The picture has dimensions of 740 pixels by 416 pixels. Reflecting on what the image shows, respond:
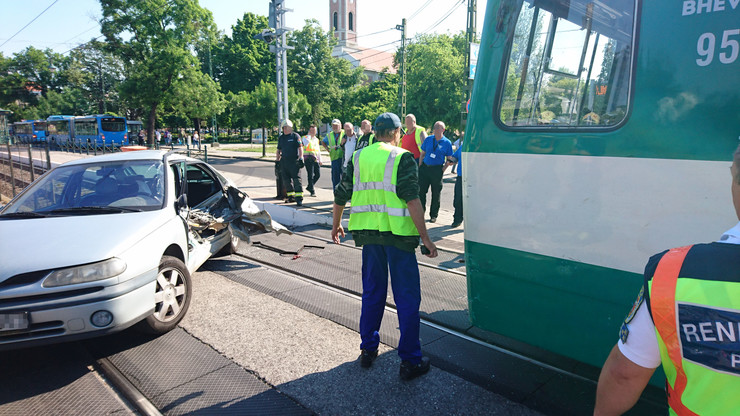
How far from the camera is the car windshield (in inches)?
170

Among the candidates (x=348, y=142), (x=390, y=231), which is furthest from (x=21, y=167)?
(x=390, y=231)

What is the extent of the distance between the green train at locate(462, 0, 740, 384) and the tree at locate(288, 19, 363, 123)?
1780 inches

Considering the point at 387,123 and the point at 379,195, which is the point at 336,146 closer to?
the point at 387,123

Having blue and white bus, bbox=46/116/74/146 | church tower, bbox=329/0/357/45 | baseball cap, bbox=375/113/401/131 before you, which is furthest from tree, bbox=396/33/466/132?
church tower, bbox=329/0/357/45

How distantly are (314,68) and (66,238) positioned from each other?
46.0 metres

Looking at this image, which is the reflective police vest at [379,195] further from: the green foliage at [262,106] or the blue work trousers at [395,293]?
the green foliage at [262,106]

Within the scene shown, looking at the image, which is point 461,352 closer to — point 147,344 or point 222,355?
point 222,355

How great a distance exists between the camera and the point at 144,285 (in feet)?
12.0

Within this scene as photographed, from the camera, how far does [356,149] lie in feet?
32.0

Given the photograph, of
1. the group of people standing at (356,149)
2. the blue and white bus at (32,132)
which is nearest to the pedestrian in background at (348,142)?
the group of people standing at (356,149)

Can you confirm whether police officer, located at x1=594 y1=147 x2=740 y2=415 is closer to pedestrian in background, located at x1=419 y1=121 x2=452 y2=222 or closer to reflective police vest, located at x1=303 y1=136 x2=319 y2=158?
pedestrian in background, located at x1=419 y1=121 x2=452 y2=222

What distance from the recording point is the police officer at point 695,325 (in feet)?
3.43

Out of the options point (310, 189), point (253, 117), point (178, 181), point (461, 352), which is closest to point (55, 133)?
point (253, 117)

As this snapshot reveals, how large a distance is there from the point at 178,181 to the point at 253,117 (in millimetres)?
25204
